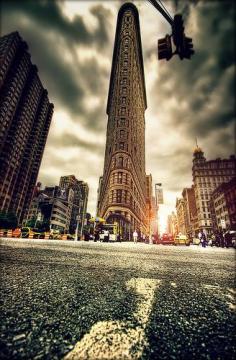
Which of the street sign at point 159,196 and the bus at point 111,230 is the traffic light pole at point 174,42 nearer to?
the bus at point 111,230

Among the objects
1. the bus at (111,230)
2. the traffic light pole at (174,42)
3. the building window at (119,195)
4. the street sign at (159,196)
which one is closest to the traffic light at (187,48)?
the traffic light pole at (174,42)

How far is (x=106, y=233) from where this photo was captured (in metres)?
23.8

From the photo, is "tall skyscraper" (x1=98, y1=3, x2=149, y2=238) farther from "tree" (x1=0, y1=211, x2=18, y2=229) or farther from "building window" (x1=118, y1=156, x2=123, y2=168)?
"tree" (x1=0, y1=211, x2=18, y2=229)

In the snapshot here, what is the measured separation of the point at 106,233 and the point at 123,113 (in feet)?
116

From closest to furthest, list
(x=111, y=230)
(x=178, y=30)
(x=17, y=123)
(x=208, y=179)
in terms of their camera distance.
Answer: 1. (x=178, y=30)
2. (x=111, y=230)
3. (x=17, y=123)
4. (x=208, y=179)

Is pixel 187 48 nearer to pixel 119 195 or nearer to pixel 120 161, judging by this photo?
pixel 119 195

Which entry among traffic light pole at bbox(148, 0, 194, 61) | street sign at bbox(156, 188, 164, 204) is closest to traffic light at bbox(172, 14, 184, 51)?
traffic light pole at bbox(148, 0, 194, 61)

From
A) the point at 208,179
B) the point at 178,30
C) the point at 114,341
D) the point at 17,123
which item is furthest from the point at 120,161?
the point at 17,123

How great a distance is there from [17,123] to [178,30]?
Result: 102323 millimetres

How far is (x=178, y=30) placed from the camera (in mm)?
8875

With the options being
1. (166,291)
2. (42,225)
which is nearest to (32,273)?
(166,291)

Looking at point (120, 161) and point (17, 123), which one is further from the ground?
point (17, 123)

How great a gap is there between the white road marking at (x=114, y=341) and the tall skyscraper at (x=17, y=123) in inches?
3749

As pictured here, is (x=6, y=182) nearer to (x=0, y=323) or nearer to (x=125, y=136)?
(x=125, y=136)
